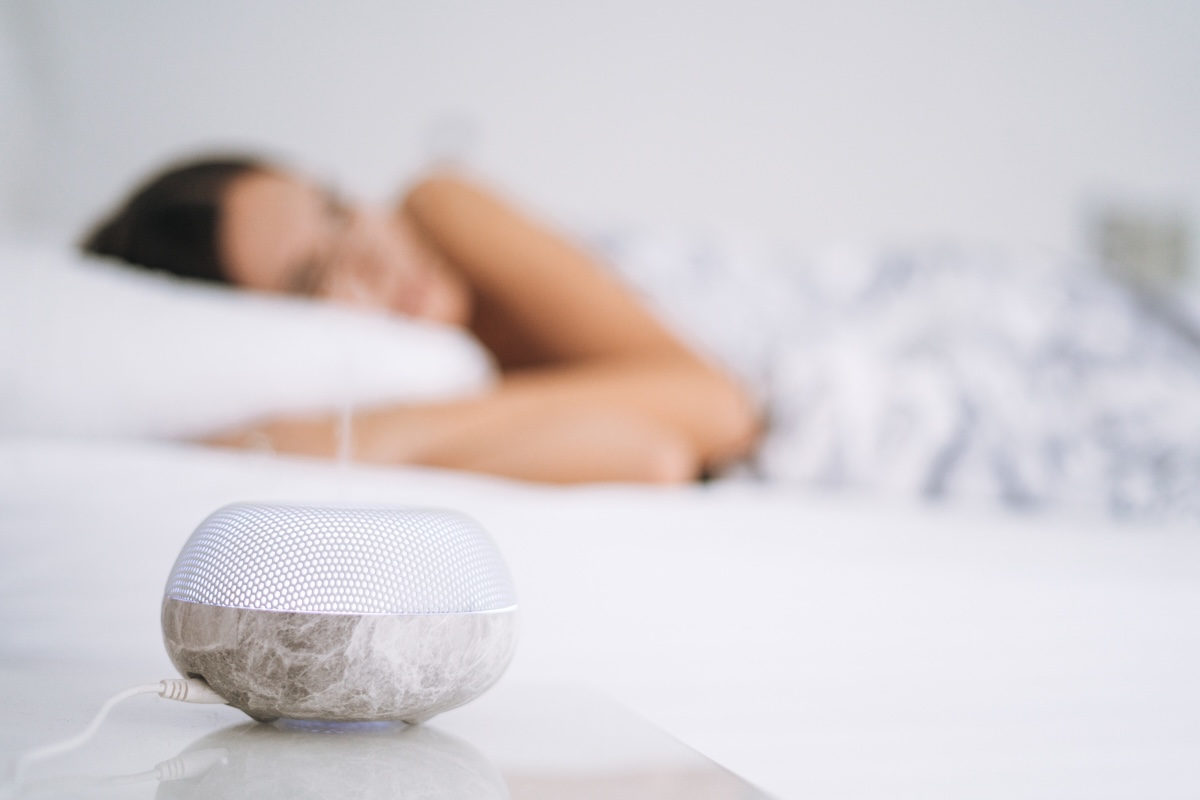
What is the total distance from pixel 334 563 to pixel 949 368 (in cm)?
116

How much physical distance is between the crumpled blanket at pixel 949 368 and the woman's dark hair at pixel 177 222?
27.6 inches

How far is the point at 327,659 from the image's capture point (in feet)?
0.94

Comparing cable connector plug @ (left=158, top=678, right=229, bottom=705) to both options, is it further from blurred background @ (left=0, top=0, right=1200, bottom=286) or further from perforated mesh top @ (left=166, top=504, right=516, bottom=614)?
blurred background @ (left=0, top=0, right=1200, bottom=286)

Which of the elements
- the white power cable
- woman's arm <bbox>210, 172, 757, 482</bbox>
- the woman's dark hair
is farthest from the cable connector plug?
the woman's dark hair

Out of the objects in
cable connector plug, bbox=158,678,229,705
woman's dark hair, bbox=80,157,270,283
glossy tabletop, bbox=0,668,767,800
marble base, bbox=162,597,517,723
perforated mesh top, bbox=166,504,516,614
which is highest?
woman's dark hair, bbox=80,157,270,283

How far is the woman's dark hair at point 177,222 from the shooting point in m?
0.94

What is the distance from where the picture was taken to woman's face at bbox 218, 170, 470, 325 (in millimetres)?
1169

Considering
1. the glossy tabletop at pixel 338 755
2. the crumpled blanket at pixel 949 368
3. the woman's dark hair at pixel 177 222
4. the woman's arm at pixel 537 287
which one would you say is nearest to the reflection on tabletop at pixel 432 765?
the glossy tabletop at pixel 338 755

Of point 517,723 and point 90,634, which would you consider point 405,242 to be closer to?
point 90,634

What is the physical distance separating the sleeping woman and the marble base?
611mm

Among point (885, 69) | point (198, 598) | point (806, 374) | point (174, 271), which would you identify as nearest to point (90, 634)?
point (198, 598)

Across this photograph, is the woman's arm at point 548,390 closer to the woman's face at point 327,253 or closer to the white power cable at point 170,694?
the woman's face at point 327,253

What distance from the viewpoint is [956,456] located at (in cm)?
117

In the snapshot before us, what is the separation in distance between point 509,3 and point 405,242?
3.38 ft
